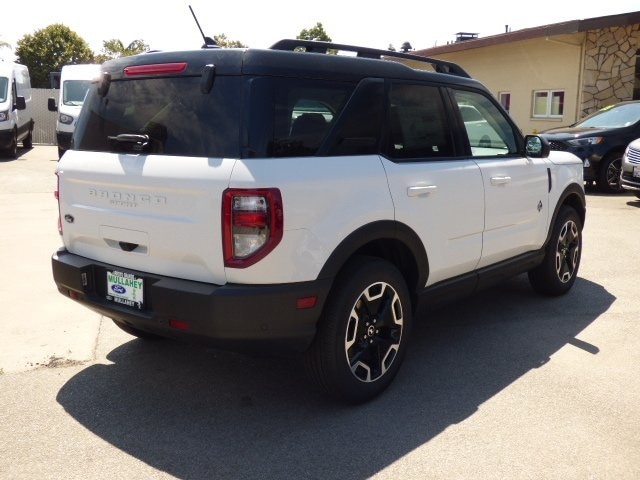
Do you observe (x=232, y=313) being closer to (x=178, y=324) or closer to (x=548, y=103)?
(x=178, y=324)

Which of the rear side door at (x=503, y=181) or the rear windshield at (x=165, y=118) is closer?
the rear windshield at (x=165, y=118)

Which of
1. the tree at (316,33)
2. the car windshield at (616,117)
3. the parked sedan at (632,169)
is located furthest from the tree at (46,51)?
the parked sedan at (632,169)

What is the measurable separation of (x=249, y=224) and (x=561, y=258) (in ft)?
11.8

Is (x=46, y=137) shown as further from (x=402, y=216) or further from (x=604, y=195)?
(x=402, y=216)

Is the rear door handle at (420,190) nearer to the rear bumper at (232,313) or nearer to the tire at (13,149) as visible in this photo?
the rear bumper at (232,313)

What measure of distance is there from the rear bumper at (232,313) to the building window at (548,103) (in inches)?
659

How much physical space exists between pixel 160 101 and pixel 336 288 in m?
1.36

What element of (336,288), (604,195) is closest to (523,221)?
(336,288)

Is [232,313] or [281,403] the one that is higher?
[232,313]

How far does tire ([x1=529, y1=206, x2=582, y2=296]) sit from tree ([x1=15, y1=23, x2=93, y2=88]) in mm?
56078

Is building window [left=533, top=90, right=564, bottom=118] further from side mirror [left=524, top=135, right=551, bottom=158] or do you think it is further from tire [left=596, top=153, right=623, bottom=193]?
side mirror [left=524, top=135, right=551, bottom=158]

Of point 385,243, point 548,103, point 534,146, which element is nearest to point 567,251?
A: point 534,146

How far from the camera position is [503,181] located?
182 inches

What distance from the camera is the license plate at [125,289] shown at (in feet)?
11.2
